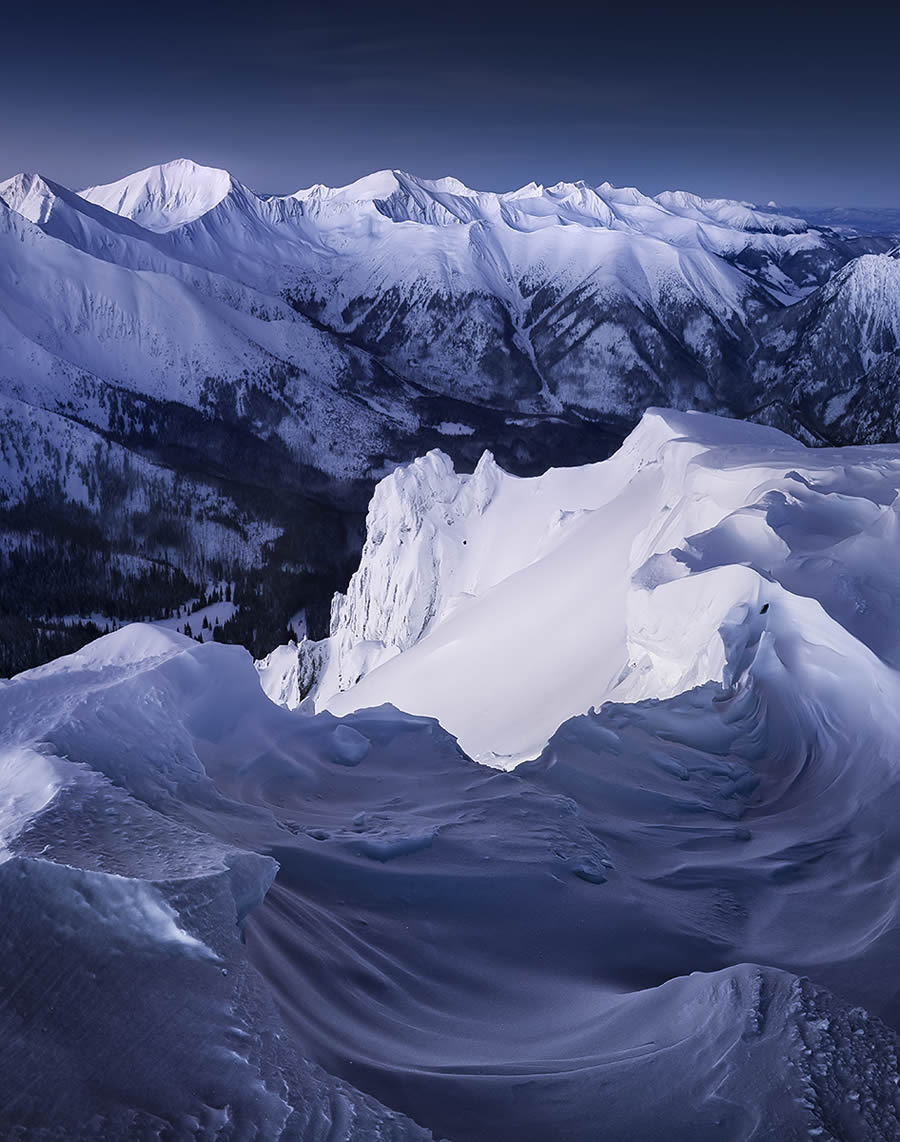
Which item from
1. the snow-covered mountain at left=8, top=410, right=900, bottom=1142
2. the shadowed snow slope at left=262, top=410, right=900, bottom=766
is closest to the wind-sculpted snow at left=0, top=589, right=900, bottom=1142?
the snow-covered mountain at left=8, top=410, right=900, bottom=1142

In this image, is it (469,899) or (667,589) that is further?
(667,589)

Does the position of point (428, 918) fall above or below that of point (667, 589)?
above

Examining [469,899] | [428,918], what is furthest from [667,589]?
[428,918]

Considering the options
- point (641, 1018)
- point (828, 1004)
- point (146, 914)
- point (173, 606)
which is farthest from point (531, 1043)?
point (173, 606)

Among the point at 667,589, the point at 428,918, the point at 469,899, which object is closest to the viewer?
the point at 428,918

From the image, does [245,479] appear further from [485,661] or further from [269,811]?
[269,811]

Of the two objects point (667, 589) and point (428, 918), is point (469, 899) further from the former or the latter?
point (667, 589)

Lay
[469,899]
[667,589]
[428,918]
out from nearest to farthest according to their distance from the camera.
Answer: [428,918] → [469,899] → [667,589]
